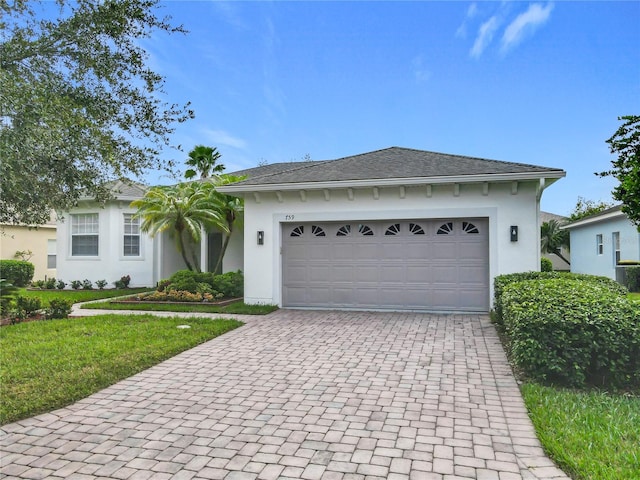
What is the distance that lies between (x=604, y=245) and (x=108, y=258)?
21.1m

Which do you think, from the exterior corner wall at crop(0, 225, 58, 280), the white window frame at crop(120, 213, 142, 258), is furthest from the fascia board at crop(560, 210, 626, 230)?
the exterior corner wall at crop(0, 225, 58, 280)

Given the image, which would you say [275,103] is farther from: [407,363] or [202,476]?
[202,476]

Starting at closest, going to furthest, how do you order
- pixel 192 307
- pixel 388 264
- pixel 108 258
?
1. pixel 388 264
2. pixel 192 307
3. pixel 108 258

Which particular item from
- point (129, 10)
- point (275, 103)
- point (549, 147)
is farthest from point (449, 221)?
point (275, 103)

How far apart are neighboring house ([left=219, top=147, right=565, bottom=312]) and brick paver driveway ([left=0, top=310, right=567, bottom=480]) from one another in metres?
3.61

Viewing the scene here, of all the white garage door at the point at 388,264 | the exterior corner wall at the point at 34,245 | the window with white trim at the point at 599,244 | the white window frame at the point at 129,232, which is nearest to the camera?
the white garage door at the point at 388,264

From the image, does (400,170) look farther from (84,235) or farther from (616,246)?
(616,246)

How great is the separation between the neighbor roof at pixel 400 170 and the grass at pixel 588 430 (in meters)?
5.76

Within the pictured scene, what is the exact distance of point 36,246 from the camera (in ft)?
64.1

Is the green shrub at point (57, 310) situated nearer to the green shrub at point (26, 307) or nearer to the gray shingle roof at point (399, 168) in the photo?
the green shrub at point (26, 307)

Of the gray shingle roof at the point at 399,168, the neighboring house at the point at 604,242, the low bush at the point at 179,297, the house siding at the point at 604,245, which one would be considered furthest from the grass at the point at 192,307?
the neighboring house at the point at 604,242

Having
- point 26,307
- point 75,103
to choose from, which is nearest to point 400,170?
point 75,103

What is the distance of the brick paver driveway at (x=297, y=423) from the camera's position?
3.01m

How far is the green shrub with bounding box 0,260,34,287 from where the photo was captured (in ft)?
54.4
